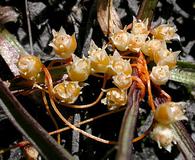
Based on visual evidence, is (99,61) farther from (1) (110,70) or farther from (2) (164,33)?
(2) (164,33)

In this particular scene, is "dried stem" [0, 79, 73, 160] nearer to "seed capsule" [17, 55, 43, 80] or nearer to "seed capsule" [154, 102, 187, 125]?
"seed capsule" [17, 55, 43, 80]

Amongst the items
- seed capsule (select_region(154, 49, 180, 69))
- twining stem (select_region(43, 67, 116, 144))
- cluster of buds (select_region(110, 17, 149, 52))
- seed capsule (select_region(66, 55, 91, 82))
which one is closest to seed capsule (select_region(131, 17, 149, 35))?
cluster of buds (select_region(110, 17, 149, 52))

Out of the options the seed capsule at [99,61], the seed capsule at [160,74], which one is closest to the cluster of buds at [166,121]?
the seed capsule at [160,74]

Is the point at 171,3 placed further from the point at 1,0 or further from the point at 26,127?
A: the point at 26,127

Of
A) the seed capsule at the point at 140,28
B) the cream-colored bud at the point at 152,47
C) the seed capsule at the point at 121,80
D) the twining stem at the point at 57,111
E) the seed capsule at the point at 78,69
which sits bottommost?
the twining stem at the point at 57,111

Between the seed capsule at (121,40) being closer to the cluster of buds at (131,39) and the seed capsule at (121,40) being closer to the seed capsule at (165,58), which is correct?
the cluster of buds at (131,39)

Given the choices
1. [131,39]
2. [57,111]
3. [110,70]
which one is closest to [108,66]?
[110,70]
